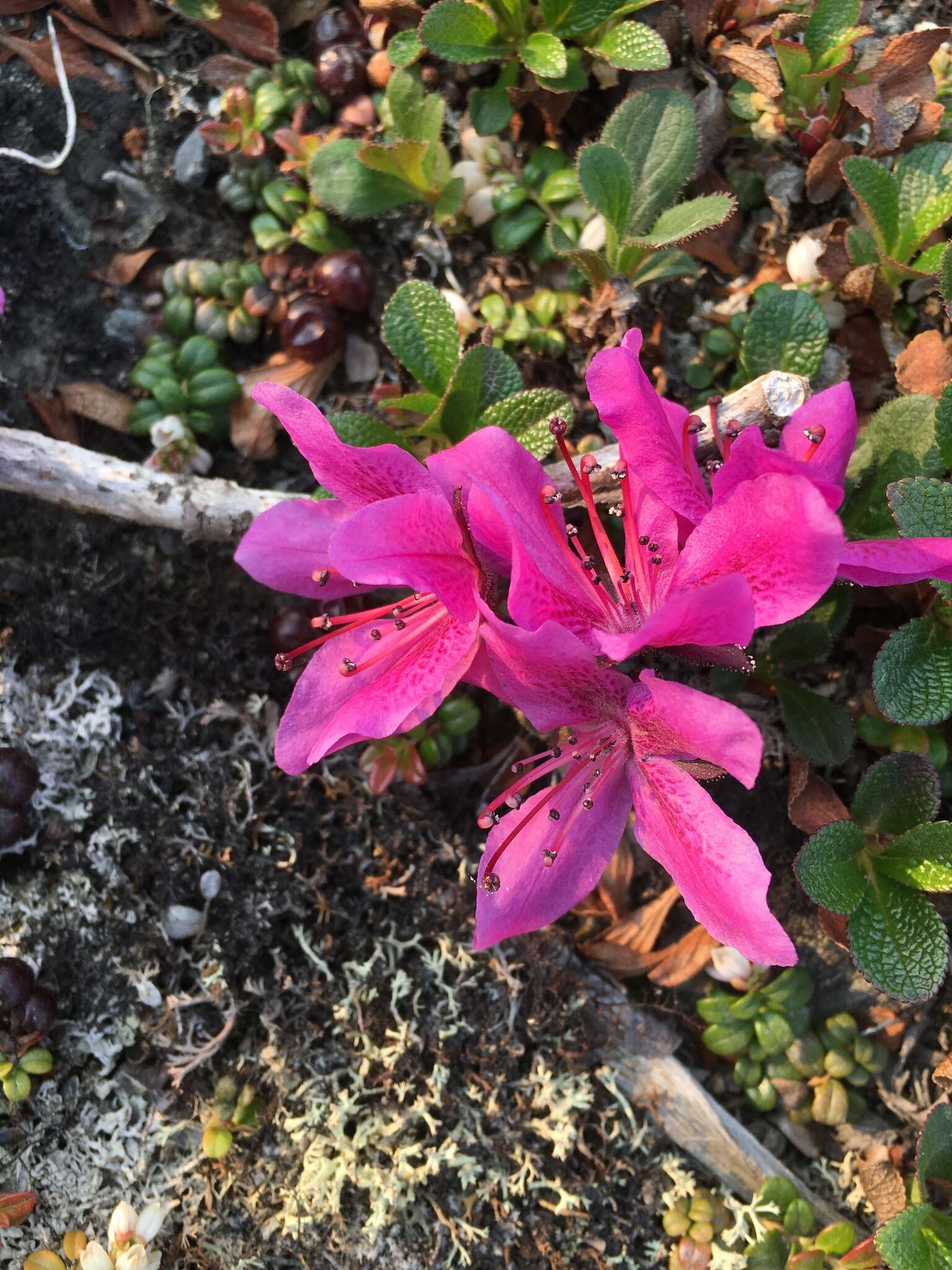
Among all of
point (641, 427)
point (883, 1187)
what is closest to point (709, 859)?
point (641, 427)

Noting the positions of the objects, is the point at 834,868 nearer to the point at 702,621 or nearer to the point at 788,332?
the point at 702,621

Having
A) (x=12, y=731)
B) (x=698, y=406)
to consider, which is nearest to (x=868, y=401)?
(x=698, y=406)

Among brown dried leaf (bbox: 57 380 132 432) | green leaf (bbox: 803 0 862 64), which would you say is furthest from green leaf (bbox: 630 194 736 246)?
brown dried leaf (bbox: 57 380 132 432)

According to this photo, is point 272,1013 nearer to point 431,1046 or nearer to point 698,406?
point 431,1046

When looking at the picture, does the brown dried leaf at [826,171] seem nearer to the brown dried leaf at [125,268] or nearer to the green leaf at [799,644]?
the green leaf at [799,644]

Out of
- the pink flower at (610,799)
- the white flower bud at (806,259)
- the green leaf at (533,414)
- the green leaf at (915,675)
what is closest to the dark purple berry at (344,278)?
the green leaf at (533,414)

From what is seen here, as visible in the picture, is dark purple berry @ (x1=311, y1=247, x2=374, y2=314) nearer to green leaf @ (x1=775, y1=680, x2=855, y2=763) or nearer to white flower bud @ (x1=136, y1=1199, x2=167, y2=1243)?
green leaf @ (x1=775, y1=680, x2=855, y2=763)

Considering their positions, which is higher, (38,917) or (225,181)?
(225,181)
